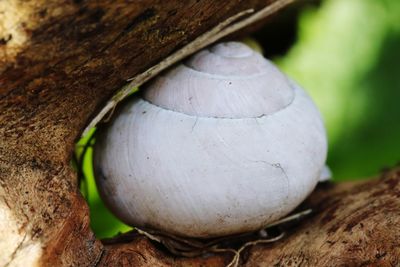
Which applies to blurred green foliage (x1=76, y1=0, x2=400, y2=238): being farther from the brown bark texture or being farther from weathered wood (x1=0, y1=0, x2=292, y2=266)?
weathered wood (x1=0, y1=0, x2=292, y2=266)

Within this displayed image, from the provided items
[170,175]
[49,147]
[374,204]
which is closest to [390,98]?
[374,204]

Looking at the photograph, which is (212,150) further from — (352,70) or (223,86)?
(352,70)

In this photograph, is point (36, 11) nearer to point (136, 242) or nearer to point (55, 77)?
point (55, 77)

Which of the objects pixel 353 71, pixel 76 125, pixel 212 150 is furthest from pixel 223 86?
pixel 353 71

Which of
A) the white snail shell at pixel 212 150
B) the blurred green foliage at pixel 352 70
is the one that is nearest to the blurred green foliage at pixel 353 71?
the blurred green foliage at pixel 352 70

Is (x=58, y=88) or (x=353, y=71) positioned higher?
(x=58, y=88)

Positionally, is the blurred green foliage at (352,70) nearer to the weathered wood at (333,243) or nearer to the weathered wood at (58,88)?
the weathered wood at (333,243)
